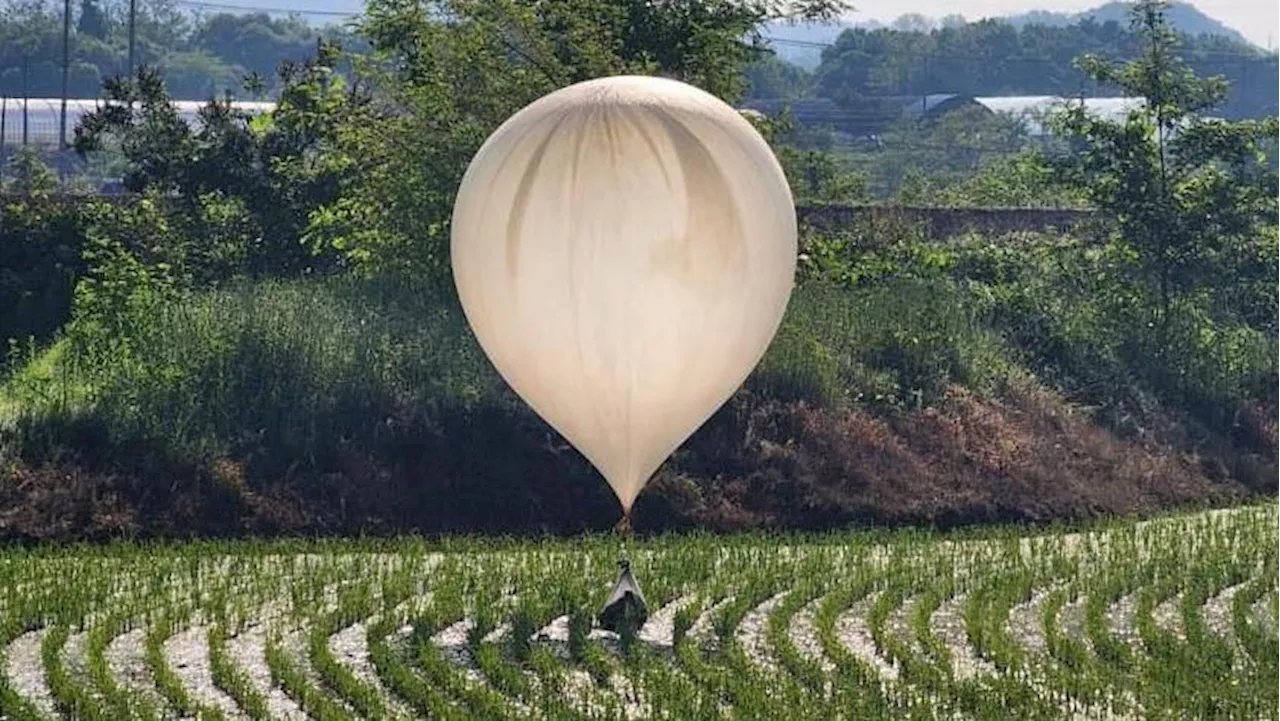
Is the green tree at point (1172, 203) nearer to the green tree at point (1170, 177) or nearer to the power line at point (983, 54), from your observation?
the green tree at point (1170, 177)

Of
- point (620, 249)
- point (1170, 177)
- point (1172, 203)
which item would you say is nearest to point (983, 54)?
point (1170, 177)

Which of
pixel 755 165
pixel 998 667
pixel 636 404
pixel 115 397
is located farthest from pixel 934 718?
pixel 115 397

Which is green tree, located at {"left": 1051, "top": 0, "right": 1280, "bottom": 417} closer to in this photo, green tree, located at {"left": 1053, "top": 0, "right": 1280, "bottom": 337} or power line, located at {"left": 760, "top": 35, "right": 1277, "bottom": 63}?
green tree, located at {"left": 1053, "top": 0, "right": 1280, "bottom": 337}

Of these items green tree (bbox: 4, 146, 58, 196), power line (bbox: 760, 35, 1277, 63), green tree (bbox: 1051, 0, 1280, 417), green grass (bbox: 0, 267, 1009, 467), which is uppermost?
green tree (bbox: 1051, 0, 1280, 417)

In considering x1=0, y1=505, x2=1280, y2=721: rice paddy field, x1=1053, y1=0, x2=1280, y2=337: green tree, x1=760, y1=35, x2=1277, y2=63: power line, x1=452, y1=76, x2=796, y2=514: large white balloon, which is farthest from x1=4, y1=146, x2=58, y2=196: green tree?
x1=760, y1=35, x2=1277, y2=63: power line

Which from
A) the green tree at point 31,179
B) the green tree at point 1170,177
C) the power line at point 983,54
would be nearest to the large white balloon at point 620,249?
the green tree at point 1170,177

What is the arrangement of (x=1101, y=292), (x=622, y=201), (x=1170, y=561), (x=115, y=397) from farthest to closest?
(x=1101, y=292) < (x=115, y=397) < (x=1170, y=561) < (x=622, y=201)

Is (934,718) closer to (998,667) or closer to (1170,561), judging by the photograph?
(998,667)
